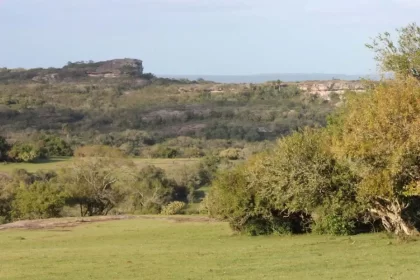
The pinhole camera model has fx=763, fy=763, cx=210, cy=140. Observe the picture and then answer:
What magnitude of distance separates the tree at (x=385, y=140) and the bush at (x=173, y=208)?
27646 millimetres

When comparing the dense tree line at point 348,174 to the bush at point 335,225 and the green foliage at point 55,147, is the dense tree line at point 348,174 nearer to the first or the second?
the bush at point 335,225

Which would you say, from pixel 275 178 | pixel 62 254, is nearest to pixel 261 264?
pixel 275 178

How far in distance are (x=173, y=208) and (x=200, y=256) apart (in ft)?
92.0

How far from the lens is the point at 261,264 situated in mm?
25953

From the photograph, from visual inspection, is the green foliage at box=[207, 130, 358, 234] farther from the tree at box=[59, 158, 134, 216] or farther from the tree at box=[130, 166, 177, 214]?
the tree at box=[130, 166, 177, 214]

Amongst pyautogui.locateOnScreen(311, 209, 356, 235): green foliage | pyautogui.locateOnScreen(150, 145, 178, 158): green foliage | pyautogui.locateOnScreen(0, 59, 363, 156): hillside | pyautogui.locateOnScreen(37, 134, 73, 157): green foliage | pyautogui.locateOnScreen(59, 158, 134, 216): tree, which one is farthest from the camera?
pyautogui.locateOnScreen(0, 59, 363, 156): hillside

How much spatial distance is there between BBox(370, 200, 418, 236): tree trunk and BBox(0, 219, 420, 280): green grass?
0.79 meters

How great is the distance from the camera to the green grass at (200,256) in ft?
79.4

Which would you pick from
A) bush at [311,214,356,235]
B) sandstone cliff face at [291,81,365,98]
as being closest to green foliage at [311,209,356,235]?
bush at [311,214,356,235]

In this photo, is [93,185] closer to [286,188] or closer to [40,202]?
[40,202]

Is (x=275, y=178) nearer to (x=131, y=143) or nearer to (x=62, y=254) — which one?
(x=62, y=254)

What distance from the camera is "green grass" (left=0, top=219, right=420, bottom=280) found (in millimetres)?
24203

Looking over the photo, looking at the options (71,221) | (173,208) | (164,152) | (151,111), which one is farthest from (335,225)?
(151,111)

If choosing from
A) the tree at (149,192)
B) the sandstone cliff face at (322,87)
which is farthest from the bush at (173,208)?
the sandstone cliff face at (322,87)
